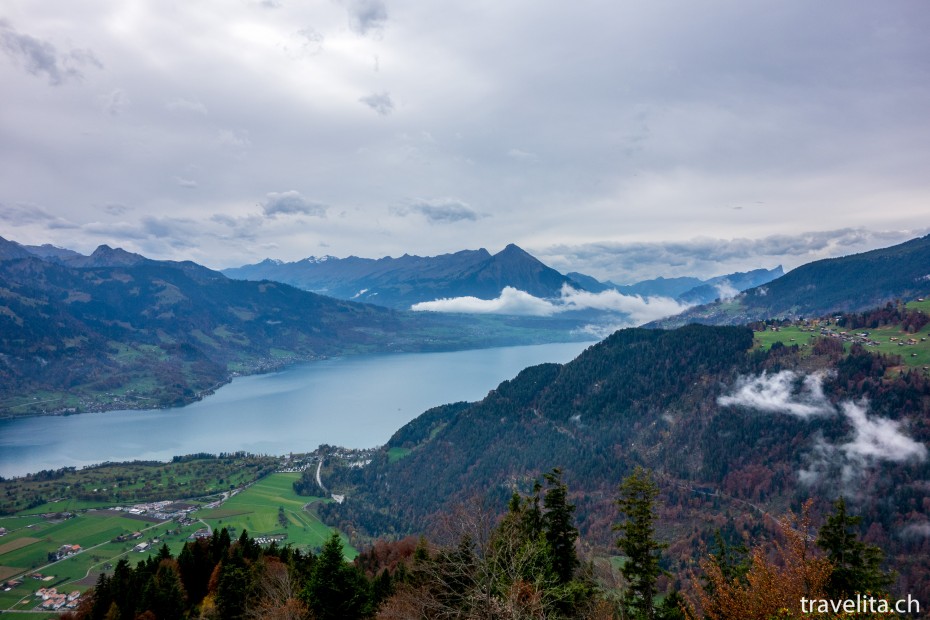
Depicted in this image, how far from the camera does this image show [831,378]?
9156 cm

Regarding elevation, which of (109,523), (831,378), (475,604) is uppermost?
(475,604)

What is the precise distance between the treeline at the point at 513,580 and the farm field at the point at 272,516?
153 feet

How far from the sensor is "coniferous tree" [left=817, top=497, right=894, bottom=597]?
60.3ft

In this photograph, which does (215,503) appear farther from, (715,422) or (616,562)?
(715,422)

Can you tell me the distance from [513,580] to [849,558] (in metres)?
16.1

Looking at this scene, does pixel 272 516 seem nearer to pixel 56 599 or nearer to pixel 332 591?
pixel 56 599

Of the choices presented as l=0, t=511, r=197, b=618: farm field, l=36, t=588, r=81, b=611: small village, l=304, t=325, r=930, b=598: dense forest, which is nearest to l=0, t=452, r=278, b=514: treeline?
l=0, t=511, r=197, b=618: farm field

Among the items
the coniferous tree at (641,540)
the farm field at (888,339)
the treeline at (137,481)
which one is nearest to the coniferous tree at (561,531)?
the coniferous tree at (641,540)

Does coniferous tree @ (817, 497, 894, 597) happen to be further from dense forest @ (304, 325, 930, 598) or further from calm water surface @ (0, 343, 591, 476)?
calm water surface @ (0, 343, 591, 476)

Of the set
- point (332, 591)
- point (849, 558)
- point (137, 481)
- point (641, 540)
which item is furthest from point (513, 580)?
point (137, 481)

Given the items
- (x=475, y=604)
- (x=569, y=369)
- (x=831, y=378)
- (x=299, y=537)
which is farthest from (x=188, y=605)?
(x=569, y=369)

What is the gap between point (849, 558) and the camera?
762 inches

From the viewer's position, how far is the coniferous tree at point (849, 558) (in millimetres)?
18391

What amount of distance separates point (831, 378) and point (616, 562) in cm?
5729
